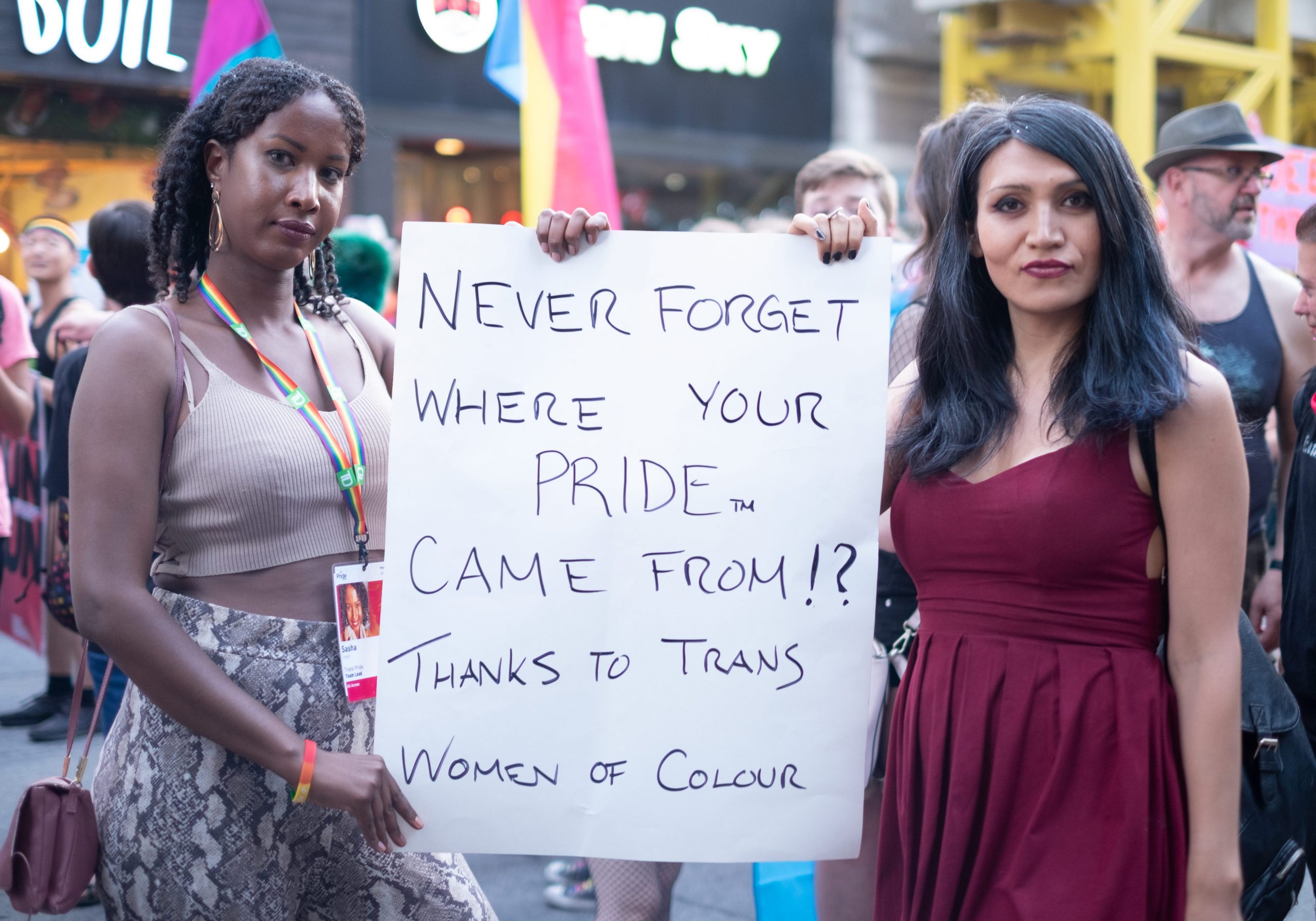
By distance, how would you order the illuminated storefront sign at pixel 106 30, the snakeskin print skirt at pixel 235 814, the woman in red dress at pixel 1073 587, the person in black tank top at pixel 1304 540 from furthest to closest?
the illuminated storefront sign at pixel 106 30, the person in black tank top at pixel 1304 540, the snakeskin print skirt at pixel 235 814, the woman in red dress at pixel 1073 587

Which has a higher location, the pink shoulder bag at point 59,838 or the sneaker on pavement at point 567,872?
the pink shoulder bag at point 59,838

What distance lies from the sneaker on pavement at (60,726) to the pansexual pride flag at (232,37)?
2.50 m

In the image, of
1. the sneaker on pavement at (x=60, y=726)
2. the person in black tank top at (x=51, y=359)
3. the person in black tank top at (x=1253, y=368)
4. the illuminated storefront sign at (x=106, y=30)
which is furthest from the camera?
the illuminated storefront sign at (x=106, y=30)

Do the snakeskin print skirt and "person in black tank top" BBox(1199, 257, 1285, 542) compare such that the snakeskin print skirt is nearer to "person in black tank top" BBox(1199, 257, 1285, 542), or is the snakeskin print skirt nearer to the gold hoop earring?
the gold hoop earring

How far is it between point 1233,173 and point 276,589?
328 cm


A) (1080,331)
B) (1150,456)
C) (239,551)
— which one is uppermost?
(1080,331)

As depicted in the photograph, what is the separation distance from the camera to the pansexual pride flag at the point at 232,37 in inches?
179

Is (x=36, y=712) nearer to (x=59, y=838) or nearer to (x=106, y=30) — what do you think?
(x=59, y=838)

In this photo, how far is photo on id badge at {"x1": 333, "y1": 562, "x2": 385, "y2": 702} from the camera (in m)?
1.87

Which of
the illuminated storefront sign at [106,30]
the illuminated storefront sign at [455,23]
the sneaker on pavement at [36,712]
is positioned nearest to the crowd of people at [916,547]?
the sneaker on pavement at [36,712]

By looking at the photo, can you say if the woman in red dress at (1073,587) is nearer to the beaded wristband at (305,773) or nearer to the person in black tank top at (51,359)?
the beaded wristband at (305,773)

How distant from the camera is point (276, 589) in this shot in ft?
6.02

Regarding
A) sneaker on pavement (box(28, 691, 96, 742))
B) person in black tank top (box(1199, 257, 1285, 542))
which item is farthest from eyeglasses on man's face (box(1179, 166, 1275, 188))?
sneaker on pavement (box(28, 691, 96, 742))

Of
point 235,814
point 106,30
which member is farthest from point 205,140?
point 106,30
